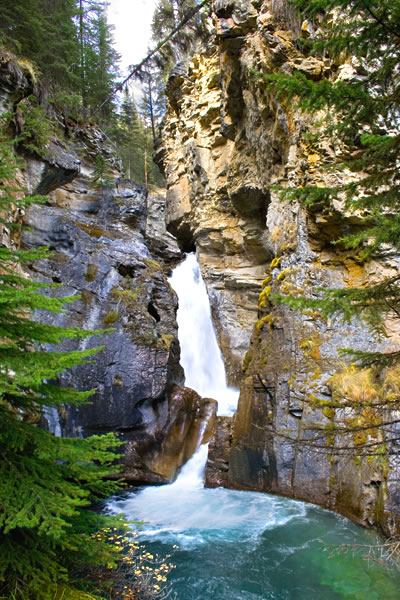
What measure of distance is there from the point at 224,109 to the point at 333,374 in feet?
47.5

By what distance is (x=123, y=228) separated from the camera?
69.2 feet

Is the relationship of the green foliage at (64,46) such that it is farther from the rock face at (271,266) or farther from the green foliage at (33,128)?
the rock face at (271,266)

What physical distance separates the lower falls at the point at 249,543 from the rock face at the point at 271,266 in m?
0.64

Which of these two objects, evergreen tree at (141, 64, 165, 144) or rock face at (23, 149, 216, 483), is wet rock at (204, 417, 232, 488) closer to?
rock face at (23, 149, 216, 483)

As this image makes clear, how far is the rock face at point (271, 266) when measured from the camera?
31.2 feet

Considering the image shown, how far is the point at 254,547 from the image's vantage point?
805 centimetres

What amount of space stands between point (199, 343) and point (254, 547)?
40.1ft

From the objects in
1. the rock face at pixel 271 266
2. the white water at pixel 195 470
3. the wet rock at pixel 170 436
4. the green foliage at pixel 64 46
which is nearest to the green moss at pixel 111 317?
the wet rock at pixel 170 436

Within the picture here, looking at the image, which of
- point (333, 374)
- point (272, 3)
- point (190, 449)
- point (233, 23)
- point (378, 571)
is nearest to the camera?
point (378, 571)

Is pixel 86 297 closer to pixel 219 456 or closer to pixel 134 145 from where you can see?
pixel 219 456

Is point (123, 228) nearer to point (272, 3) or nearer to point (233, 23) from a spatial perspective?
point (233, 23)

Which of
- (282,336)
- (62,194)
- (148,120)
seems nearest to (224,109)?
(62,194)

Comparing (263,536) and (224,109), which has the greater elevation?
(224,109)

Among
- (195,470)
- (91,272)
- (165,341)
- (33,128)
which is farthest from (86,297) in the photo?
(33,128)
